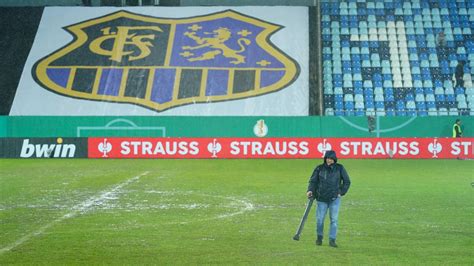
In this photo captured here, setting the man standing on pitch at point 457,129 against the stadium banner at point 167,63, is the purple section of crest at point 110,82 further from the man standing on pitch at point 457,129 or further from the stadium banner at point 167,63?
the man standing on pitch at point 457,129

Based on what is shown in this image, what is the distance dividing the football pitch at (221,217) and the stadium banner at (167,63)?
14.3 metres

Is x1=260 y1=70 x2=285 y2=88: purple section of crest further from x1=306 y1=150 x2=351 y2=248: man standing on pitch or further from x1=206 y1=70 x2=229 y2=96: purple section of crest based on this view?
x1=306 y1=150 x2=351 y2=248: man standing on pitch

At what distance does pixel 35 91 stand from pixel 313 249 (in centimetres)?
3663

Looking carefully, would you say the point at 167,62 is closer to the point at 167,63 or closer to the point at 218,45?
the point at 167,63

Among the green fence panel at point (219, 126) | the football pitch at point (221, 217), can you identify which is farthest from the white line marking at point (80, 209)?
the green fence panel at point (219, 126)

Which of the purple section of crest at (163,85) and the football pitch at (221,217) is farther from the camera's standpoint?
the purple section of crest at (163,85)

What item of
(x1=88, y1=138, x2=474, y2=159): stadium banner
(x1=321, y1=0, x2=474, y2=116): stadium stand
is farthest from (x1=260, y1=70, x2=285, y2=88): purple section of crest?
(x1=88, y1=138, x2=474, y2=159): stadium banner

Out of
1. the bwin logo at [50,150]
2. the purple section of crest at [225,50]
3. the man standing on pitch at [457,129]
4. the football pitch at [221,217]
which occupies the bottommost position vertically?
the football pitch at [221,217]

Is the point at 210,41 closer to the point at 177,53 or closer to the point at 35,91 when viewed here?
the point at 177,53

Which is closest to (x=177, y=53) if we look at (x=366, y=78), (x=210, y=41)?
(x=210, y=41)

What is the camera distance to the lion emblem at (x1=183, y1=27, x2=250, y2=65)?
50.8 m

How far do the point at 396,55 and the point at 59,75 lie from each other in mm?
19070

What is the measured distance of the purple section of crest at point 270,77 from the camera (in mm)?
48781

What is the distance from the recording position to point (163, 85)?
48.9 m
